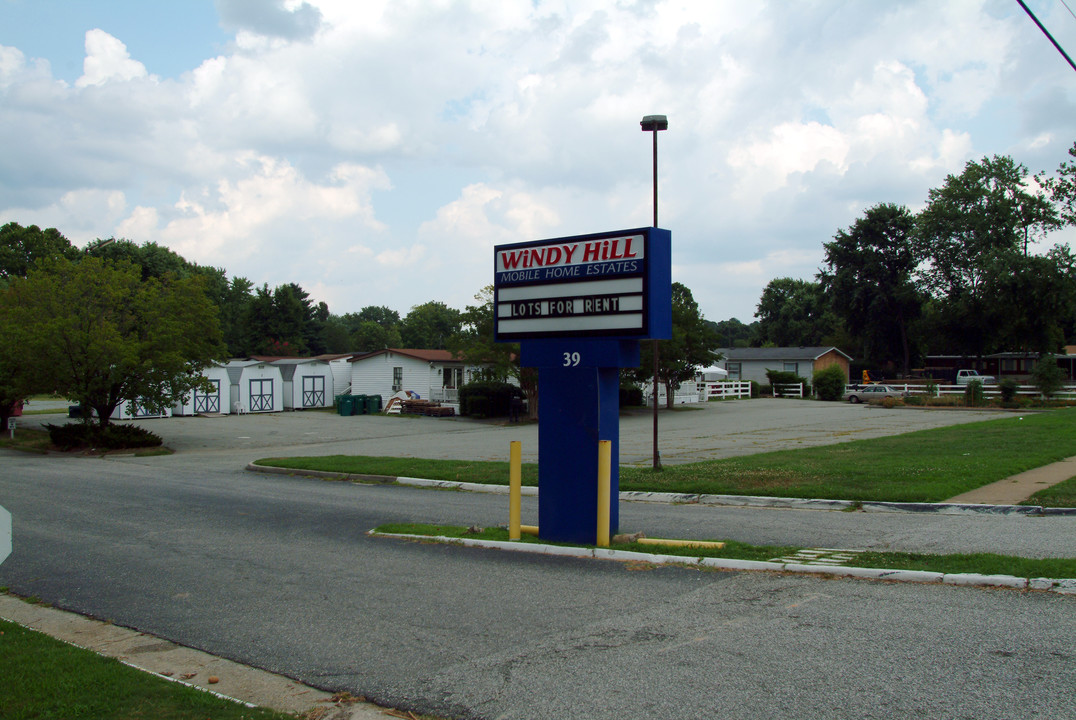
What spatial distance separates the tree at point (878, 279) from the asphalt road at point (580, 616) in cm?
6756

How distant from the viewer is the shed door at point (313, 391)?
48.7 m

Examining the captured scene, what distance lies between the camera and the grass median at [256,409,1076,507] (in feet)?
44.5

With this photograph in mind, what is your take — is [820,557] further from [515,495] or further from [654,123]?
[654,123]

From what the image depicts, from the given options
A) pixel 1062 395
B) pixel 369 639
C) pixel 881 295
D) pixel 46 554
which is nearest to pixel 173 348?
pixel 46 554

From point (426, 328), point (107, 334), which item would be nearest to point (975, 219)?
point (107, 334)

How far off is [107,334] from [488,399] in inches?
740

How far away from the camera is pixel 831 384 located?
5312 cm

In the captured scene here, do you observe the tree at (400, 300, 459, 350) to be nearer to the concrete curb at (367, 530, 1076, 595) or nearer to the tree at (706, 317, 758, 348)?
the tree at (706, 317, 758, 348)

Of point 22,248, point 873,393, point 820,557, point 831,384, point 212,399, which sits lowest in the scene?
point 820,557

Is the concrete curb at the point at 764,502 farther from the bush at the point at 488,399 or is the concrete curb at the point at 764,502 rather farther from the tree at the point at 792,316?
the tree at the point at 792,316

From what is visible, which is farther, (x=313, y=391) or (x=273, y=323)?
(x=273, y=323)

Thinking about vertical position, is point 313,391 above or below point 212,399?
above

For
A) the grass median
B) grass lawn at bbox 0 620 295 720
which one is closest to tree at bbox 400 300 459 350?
the grass median

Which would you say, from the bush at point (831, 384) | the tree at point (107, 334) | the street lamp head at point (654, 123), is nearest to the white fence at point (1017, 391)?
the bush at point (831, 384)
